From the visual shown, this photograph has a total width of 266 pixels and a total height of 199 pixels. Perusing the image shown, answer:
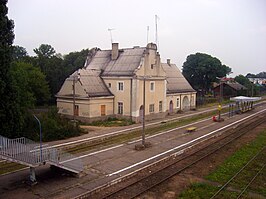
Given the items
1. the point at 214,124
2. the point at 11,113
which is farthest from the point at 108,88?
the point at 11,113

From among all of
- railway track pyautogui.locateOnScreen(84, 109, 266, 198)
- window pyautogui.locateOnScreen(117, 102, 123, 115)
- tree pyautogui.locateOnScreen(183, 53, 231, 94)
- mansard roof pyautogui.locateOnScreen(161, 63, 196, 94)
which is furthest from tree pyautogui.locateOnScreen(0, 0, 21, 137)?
tree pyautogui.locateOnScreen(183, 53, 231, 94)

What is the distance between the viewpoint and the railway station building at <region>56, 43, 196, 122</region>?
115 feet

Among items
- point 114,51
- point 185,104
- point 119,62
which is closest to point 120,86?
point 119,62

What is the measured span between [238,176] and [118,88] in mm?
22937

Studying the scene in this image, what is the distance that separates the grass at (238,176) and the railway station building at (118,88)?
50.4 feet

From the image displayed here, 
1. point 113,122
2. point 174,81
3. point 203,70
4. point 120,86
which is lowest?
point 113,122

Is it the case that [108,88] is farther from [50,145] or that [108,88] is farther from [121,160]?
[121,160]

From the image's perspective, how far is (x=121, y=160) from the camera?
1975 cm

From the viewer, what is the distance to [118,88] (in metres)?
37.0

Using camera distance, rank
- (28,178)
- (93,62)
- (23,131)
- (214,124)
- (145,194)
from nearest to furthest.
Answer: (145,194) → (28,178) → (23,131) → (214,124) → (93,62)

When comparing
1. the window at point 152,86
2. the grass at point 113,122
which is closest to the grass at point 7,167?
the grass at point 113,122

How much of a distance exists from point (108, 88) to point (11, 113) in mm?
18478

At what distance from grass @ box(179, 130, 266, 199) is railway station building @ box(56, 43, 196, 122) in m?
15.4

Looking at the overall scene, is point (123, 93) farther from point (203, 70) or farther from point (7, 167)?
point (203, 70)
